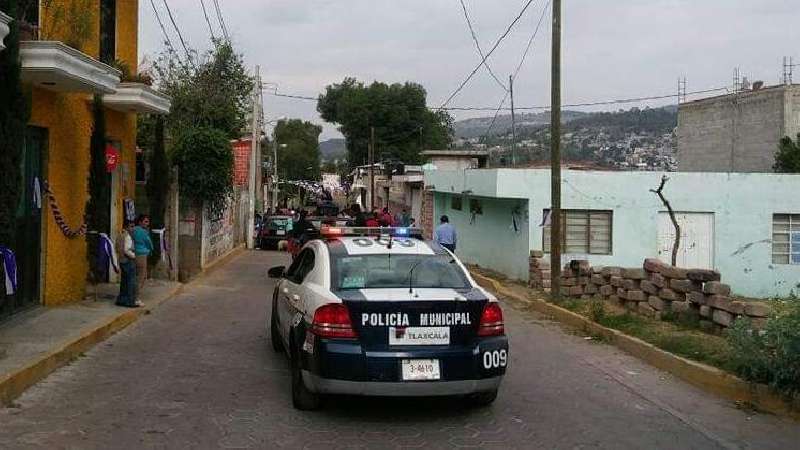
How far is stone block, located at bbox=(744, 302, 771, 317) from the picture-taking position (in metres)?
9.62

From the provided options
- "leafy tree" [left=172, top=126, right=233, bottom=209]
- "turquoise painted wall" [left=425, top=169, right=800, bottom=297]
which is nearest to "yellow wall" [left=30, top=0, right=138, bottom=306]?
"leafy tree" [left=172, top=126, right=233, bottom=209]

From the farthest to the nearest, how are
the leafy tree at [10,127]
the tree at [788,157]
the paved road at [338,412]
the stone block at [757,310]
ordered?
the tree at [788,157] < the stone block at [757,310] < the leafy tree at [10,127] < the paved road at [338,412]

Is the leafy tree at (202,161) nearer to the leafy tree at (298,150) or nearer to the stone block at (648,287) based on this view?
the stone block at (648,287)

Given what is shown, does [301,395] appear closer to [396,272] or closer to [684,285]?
[396,272]

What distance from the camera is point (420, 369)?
22.4ft

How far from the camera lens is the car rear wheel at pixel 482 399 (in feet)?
24.7

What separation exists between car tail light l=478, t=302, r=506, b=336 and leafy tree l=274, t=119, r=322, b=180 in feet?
318

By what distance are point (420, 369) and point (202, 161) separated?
15328 millimetres

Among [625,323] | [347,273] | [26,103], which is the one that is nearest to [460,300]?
[347,273]

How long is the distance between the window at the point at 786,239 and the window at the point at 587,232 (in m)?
4.83

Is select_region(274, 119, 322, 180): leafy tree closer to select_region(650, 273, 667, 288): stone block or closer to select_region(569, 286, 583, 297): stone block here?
select_region(569, 286, 583, 297): stone block

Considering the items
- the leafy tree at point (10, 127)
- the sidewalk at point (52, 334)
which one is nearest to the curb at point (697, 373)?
the sidewalk at point (52, 334)

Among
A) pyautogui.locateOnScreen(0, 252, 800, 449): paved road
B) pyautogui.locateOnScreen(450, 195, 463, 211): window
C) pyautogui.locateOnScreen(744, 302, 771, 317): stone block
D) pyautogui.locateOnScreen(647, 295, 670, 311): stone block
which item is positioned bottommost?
pyautogui.locateOnScreen(0, 252, 800, 449): paved road

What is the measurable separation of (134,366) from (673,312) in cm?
762
